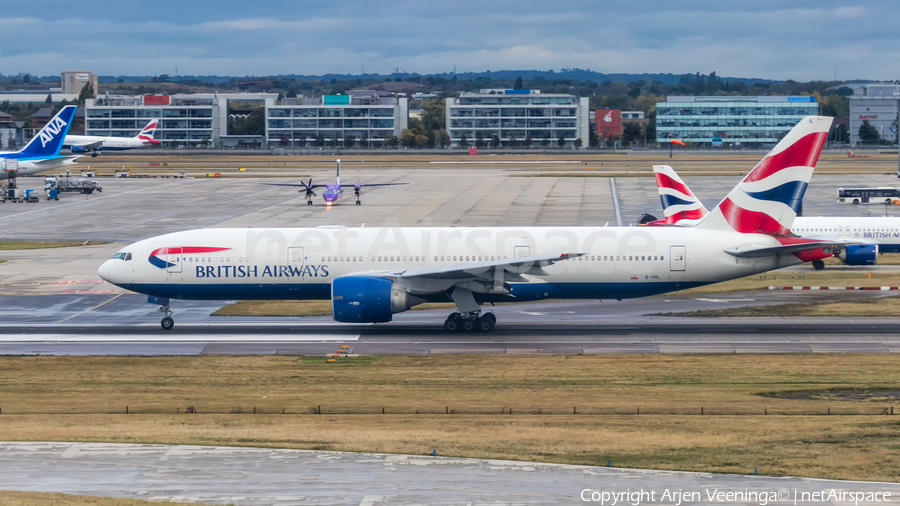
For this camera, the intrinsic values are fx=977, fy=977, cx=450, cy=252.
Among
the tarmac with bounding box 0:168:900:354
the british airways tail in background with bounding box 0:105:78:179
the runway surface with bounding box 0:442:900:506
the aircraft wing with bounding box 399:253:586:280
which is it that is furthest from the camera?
the british airways tail in background with bounding box 0:105:78:179

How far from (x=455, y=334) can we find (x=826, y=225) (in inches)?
1258

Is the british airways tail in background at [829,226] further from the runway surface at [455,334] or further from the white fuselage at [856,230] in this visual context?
the runway surface at [455,334]

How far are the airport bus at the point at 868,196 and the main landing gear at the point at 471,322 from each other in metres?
71.3

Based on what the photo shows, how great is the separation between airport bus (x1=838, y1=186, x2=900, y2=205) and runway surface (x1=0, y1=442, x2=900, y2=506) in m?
89.0

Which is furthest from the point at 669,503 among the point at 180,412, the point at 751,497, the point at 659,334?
the point at 659,334

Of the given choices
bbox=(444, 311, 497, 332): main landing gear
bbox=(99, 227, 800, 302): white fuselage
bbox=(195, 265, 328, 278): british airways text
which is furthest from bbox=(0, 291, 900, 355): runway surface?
bbox=(195, 265, 328, 278): british airways text

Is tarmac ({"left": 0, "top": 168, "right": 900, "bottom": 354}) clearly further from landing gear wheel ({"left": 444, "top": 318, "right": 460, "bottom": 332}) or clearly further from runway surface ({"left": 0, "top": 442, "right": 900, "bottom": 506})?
runway surface ({"left": 0, "top": 442, "right": 900, "bottom": 506})

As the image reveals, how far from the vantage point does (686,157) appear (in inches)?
7623

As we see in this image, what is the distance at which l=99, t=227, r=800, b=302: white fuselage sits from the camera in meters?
41.4

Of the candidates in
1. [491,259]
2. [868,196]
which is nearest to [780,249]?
[491,259]

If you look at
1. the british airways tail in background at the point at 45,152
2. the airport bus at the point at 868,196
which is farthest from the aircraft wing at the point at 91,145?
the airport bus at the point at 868,196

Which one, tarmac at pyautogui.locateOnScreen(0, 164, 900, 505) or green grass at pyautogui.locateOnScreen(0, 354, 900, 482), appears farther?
green grass at pyautogui.locateOnScreen(0, 354, 900, 482)

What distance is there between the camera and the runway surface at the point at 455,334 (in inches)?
1521

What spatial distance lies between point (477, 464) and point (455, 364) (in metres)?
14.0
